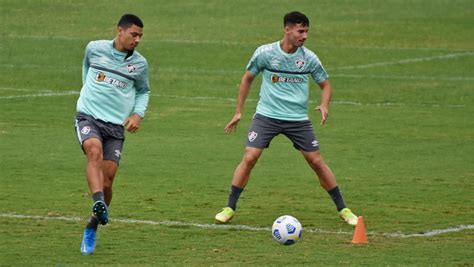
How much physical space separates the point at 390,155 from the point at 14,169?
5.93 meters

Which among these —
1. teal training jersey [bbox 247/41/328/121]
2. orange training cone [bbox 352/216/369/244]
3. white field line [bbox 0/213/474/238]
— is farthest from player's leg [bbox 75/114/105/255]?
orange training cone [bbox 352/216/369/244]

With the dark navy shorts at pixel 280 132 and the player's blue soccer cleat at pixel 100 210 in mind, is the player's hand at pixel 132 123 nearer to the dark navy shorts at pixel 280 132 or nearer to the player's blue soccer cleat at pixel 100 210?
the player's blue soccer cleat at pixel 100 210

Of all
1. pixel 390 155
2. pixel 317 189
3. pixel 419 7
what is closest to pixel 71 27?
pixel 419 7

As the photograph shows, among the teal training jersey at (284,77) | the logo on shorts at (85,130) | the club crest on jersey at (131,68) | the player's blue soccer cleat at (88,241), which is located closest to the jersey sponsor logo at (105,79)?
the club crest on jersey at (131,68)

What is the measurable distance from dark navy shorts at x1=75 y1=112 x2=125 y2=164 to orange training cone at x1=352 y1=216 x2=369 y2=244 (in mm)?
2452

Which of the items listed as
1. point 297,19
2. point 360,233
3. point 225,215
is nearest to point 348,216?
point 225,215

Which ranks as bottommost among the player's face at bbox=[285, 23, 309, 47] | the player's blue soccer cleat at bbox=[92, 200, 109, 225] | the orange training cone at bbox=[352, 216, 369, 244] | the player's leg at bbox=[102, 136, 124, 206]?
the orange training cone at bbox=[352, 216, 369, 244]

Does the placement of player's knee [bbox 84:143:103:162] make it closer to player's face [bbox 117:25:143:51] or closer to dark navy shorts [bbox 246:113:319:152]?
player's face [bbox 117:25:143:51]

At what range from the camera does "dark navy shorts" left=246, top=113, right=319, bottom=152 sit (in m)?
15.1

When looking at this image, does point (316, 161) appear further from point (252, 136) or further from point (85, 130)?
point (85, 130)

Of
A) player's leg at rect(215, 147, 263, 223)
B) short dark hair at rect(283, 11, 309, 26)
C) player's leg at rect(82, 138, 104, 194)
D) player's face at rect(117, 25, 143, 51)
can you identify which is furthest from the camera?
player's leg at rect(215, 147, 263, 223)

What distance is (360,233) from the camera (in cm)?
1345

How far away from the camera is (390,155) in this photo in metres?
21.2

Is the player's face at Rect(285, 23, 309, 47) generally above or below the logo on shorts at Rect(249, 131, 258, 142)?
above
